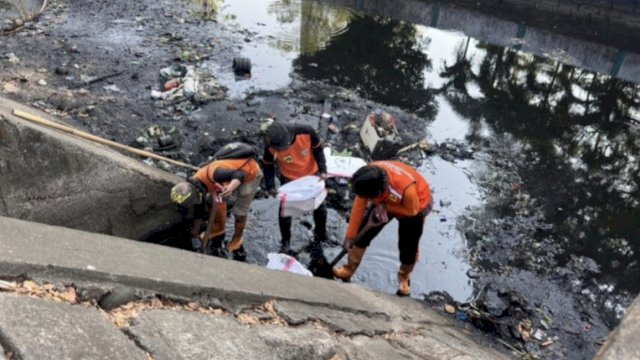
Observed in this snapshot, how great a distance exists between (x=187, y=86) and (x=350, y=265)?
4.13m

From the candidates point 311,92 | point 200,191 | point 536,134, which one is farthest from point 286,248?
point 536,134

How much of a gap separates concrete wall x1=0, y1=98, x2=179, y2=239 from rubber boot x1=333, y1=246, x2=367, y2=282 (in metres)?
1.87

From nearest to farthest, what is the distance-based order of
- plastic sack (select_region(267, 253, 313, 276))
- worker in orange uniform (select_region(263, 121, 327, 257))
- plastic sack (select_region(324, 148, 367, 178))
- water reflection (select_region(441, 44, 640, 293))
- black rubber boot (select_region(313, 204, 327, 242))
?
plastic sack (select_region(267, 253, 313, 276)) → worker in orange uniform (select_region(263, 121, 327, 257)) → black rubber boot (select_region(313, 204, 327, 242)) → plastic sack (select_region(324, 148, 367, 178)) → water reflection (select_region(441, 44, 640, 293))

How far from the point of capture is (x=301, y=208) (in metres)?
4.93

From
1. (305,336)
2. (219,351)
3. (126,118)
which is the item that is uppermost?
(219,351)

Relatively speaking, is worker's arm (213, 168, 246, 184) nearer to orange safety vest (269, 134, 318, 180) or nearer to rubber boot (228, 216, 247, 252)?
orange safety vest (269, 134, 318, 180)

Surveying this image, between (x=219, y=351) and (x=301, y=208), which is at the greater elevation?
(x=219, y=351)

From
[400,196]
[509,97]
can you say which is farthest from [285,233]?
[509,97]

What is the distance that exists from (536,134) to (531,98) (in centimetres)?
144

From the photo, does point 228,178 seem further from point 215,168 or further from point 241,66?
point 241,66

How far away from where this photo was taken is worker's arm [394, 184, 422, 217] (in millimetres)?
4141

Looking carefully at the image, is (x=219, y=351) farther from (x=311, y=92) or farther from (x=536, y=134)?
(x=536, y=134)

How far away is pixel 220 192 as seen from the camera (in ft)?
14.6

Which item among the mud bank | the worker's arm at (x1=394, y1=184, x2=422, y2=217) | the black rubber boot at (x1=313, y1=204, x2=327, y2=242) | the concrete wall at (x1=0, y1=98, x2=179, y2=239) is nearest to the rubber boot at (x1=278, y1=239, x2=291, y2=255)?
the mud bank
